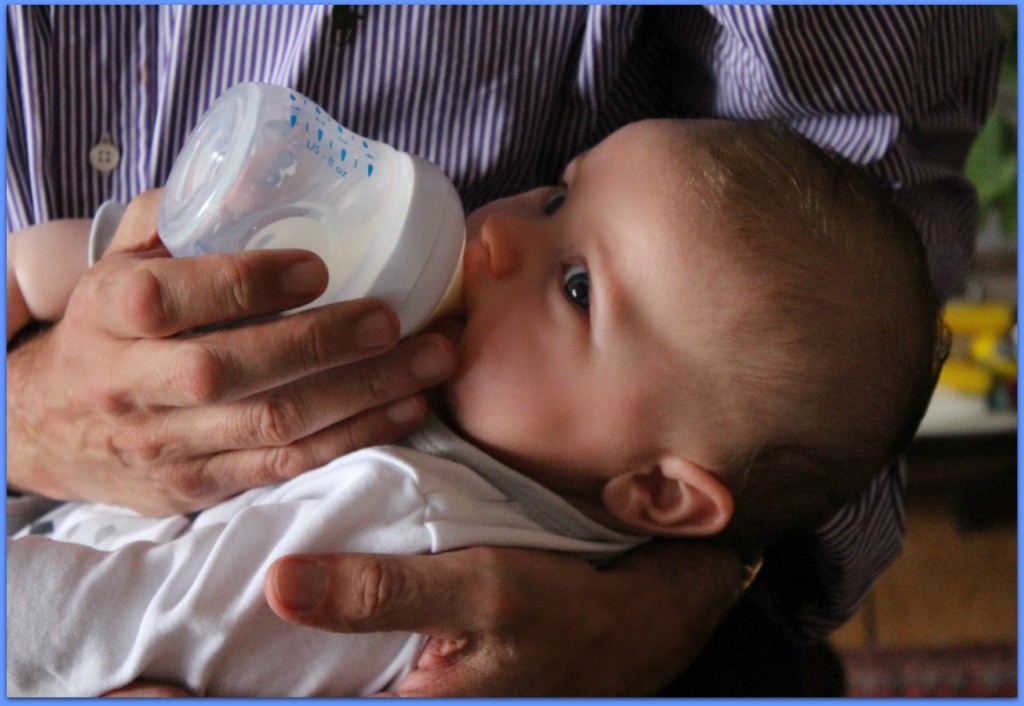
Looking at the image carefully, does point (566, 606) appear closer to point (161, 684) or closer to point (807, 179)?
point (161, 684)

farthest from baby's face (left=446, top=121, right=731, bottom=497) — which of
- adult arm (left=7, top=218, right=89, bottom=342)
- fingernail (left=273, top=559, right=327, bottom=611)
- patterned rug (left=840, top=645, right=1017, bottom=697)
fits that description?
patterned rug (left=840, top=645, right=1017, bottom=697)

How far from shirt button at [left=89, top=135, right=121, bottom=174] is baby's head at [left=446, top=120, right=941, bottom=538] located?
456 mm

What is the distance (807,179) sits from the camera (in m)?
0.87

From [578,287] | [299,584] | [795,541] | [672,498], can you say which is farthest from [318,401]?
[795,541]

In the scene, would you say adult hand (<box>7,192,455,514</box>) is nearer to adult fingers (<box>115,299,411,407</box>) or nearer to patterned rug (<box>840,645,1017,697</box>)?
adult fingers (<box>115,299,411,407</box>)

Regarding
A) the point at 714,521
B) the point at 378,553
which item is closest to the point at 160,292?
the point at 378,553

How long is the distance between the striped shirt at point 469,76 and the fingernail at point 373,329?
35 cm

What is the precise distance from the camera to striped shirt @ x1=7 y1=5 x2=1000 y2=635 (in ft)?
3.26

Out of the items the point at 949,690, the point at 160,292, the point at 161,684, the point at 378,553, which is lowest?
the point at 949,690

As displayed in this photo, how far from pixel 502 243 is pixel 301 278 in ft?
0.72

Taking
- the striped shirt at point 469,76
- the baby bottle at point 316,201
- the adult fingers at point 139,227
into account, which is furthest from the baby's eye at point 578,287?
the adult fingers at point 139,227

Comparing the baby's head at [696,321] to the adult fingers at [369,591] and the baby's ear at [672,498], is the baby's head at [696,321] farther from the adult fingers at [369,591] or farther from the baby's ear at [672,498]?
the adult fingers at [369,591]

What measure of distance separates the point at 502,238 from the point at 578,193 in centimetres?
11

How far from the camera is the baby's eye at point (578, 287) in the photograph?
88 cm
